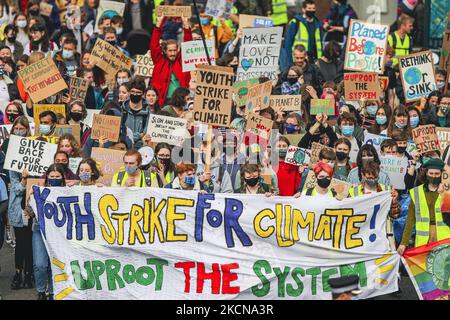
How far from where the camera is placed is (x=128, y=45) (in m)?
23.4

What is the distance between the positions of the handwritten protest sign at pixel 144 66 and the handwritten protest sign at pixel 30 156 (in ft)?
14.2

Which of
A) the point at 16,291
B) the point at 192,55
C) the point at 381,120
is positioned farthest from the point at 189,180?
the point at 192,55

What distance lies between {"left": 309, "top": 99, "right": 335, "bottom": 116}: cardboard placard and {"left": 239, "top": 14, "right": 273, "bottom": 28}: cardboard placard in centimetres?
290

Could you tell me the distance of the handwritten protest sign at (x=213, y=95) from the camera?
16688 millimetres

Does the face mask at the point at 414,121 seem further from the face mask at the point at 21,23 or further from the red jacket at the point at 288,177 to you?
the face mask at the point at 21,23

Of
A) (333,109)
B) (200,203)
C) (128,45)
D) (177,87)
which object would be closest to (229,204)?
(200,203)

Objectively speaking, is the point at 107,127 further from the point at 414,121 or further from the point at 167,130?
the point at 414,121

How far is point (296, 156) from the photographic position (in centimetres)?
1706

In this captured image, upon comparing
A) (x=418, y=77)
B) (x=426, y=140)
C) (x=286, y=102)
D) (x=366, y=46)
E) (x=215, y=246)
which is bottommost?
(x=215, y=246)

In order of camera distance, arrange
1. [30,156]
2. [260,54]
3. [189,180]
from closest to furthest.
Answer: [189,180]
[30,156]
[260,54]

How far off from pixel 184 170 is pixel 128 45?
8171mm

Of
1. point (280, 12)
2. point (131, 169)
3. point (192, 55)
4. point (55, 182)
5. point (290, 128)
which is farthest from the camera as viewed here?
point (280, 12)

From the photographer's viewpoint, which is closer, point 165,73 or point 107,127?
point 107,127

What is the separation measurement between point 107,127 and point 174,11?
11.6 ft
